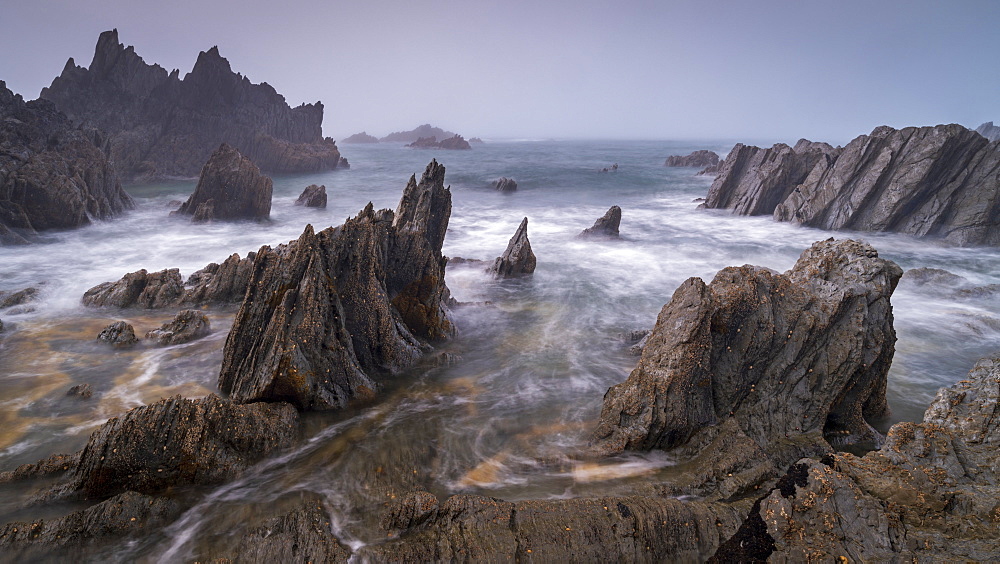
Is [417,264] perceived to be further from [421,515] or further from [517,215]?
[517,215]

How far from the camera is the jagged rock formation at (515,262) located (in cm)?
2052

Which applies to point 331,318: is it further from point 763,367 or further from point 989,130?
point 989,130

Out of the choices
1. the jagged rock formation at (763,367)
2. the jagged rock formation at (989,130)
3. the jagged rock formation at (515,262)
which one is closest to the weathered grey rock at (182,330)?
the jagged rock formation at (763,367)

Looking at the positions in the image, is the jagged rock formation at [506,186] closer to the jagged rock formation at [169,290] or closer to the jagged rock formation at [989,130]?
the jagged rock formation at [169,290]

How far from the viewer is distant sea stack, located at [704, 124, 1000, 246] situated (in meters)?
27.2

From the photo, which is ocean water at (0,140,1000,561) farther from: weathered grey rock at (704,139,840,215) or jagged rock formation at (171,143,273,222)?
weathered grey rock at (704,139,840,215)

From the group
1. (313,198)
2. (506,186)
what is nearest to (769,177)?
(506,186)

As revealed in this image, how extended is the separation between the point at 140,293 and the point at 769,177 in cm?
3912

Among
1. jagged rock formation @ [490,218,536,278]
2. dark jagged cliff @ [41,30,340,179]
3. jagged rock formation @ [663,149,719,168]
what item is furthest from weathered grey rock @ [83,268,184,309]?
jagged rock formation @ [663,149,719,168]

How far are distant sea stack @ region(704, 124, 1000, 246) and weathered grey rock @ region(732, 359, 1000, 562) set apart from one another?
3020 cm

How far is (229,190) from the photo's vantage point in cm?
3105

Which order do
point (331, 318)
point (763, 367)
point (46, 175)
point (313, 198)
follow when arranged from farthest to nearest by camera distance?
point (313, 198), point (46, 175), point (331, 318), point (763, 367)

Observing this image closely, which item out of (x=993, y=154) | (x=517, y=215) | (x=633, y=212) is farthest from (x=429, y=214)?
(x=993, y=154)

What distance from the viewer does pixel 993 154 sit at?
2742 centimetres
